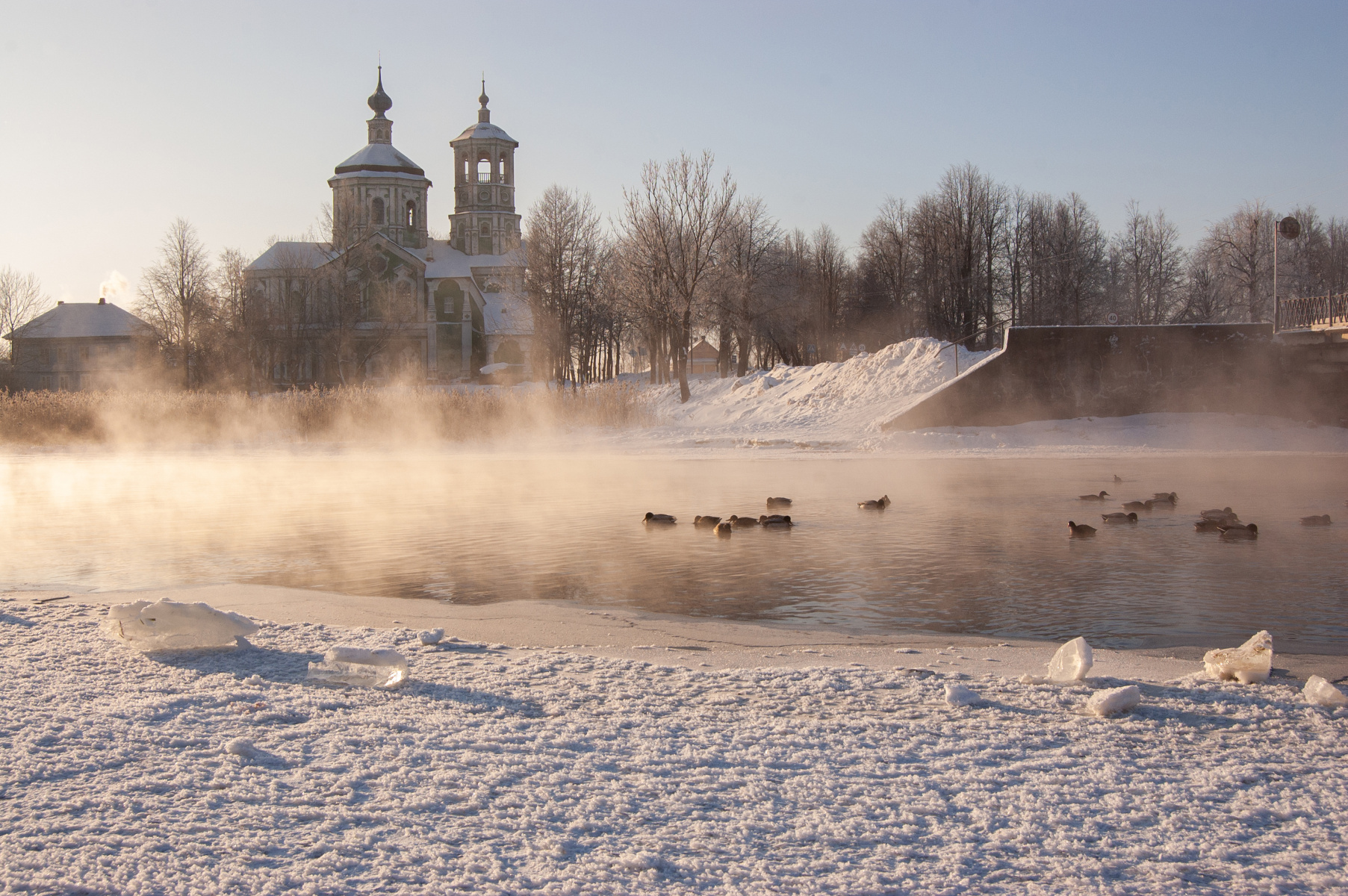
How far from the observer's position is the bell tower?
7844cm

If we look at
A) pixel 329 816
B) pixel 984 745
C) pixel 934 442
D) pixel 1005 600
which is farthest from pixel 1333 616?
pixel 934 442

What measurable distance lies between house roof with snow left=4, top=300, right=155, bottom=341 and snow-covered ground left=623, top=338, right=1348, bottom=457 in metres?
65.1

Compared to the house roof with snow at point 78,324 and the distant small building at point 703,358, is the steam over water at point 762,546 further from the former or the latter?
the distant small building at point 703,358

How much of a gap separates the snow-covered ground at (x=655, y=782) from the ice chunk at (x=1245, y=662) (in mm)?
111

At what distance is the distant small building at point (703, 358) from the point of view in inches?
3851

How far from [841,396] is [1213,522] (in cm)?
1910

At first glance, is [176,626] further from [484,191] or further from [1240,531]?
[484,191]

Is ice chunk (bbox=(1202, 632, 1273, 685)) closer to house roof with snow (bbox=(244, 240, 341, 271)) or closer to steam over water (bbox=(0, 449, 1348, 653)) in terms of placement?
steam over water (bbox=(0, 449, 1348, 653))

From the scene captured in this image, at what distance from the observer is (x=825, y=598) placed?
231 inches

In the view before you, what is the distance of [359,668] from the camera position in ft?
13.4

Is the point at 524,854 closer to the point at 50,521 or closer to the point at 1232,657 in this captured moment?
the point at 1232,657

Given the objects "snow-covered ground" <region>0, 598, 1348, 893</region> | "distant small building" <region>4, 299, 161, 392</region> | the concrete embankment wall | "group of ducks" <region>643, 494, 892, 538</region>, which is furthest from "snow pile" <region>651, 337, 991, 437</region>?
"distant small building" <region>4, 299, 161, 392</region>

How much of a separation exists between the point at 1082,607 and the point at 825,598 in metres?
1.44

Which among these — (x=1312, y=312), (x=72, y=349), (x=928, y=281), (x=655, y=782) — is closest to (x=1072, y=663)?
(x=655, y=782)
